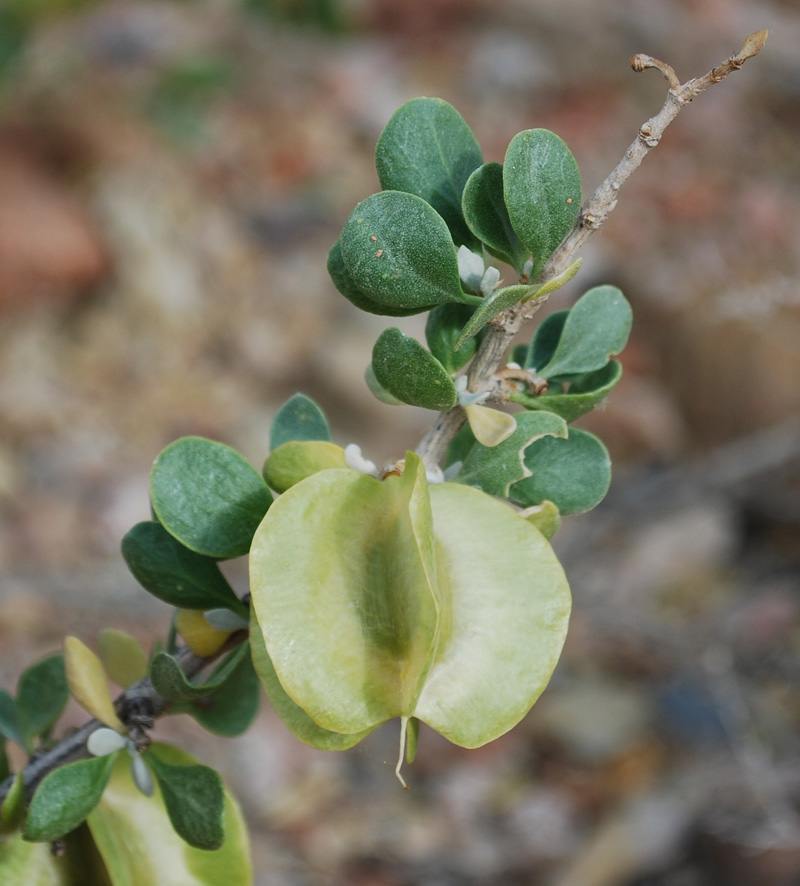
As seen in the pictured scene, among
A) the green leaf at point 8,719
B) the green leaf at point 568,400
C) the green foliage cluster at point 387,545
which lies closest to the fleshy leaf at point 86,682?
the green foliage cluster at point 387,545

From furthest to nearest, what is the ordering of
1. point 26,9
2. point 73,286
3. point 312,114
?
point 312,114 → point 73,286 → point 26,9

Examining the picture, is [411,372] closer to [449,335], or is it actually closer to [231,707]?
[449,335]

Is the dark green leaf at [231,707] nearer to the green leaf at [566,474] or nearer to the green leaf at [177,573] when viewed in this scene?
the green leaf at [177,573]

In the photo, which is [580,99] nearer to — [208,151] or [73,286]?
[208,151]

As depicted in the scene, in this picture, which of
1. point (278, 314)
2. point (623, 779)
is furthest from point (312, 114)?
point (623, 779)

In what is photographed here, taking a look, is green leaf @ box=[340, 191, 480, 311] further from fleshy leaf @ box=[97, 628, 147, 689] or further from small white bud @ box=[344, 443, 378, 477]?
fleshy leaf @ box=[97, 628, 147, 689]

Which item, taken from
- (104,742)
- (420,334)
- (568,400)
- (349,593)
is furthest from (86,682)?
(420,334)

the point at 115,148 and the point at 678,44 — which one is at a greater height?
the point at 115,148
